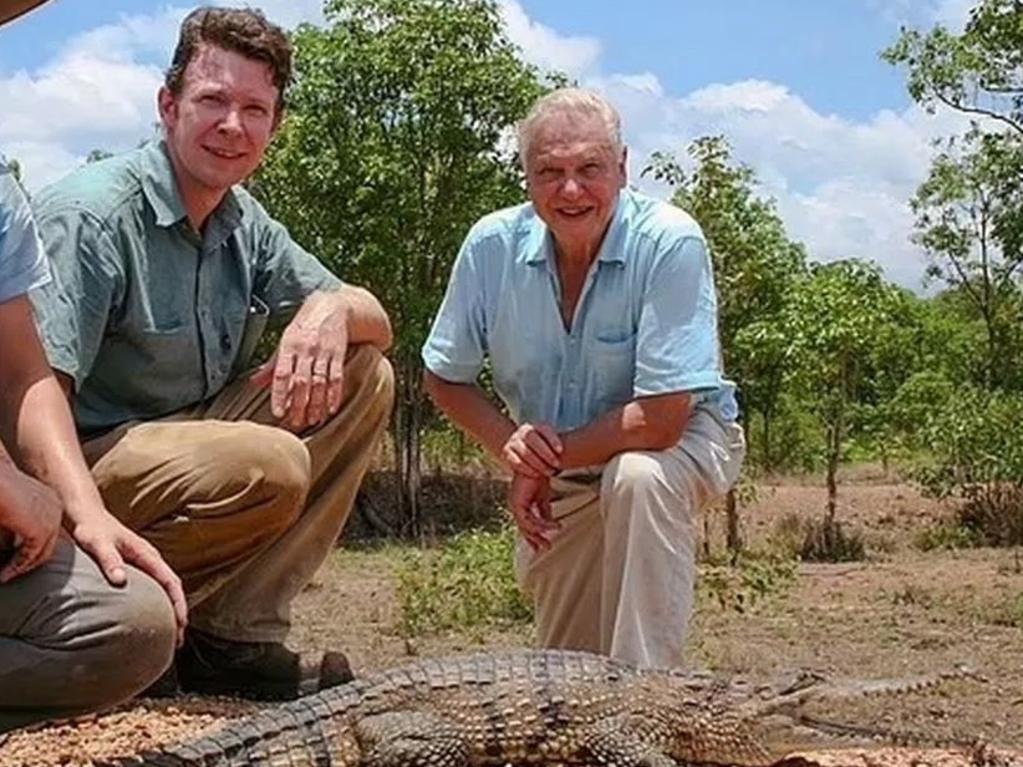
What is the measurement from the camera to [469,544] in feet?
36.7

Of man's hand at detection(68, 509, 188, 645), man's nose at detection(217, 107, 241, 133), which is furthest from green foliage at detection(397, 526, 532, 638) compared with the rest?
man's hand at detection(68, 509, 188, 645)

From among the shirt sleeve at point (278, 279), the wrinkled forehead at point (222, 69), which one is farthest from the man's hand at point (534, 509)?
the wrinkled forehead at point (222, 69)

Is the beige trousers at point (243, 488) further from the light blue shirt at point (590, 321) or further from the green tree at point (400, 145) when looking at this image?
the green tree at point (400, 145)

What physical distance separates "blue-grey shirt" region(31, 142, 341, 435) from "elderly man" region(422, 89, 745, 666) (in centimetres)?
63

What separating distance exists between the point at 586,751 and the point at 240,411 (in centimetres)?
134

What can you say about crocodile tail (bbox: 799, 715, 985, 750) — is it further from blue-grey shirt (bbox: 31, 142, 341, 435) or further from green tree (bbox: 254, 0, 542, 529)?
green tree (bbox: 254, 0, 542, 529)

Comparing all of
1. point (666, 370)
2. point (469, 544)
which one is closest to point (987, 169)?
point (469, 544)

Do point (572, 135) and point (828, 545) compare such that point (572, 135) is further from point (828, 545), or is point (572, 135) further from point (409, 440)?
point (409, 440)

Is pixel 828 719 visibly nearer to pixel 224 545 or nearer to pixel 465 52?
pixel 224 545

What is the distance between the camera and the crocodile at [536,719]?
12.0ft

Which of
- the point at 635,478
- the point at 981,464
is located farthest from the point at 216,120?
the point at 981,464

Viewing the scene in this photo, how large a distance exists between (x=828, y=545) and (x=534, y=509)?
10.7m

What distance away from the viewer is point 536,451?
4.27 m

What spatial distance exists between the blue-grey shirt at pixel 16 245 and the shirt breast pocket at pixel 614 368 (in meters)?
1.71
